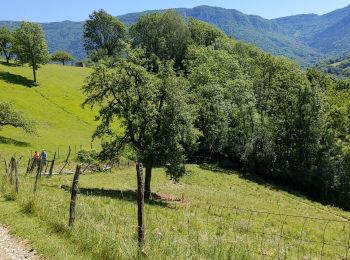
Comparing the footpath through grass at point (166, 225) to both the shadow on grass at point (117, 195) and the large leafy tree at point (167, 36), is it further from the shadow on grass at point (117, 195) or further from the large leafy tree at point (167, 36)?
the large leafy tree at point (167, 36)

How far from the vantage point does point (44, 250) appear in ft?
44.2

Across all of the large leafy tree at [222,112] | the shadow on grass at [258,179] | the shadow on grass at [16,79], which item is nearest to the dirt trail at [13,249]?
the shadow on grass at [258,179]

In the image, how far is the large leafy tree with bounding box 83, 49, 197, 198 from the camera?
34.8 metres

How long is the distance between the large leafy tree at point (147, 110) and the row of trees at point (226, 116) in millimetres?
83

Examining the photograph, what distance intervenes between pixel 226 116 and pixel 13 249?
55774 mm

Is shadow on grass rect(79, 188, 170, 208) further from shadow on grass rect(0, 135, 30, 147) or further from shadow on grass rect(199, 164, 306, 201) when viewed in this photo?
shadow on grass rect(0, 135, 30, 147)

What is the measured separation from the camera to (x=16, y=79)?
300 ft

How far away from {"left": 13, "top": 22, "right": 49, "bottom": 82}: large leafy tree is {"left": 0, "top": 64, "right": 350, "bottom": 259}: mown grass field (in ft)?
17.5

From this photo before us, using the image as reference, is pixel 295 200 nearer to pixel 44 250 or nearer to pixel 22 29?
pixel 44 250

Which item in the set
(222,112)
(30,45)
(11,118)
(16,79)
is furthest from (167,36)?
(11,118)

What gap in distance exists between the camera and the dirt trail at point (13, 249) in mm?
13234

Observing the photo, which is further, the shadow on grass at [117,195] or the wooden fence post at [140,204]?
the shadow on grass at [117,195]

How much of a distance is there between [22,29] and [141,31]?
35863 mm

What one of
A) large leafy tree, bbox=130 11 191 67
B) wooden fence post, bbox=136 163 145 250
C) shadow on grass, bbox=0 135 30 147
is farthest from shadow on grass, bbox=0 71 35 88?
wooden fence post, bbox=136 163 145 250
